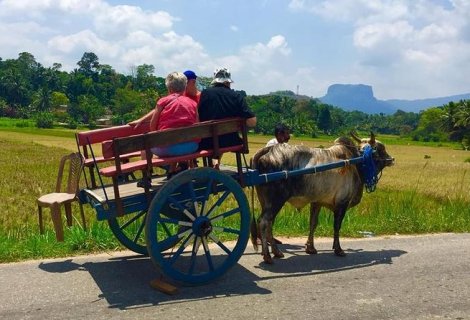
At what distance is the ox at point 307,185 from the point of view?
245 inches

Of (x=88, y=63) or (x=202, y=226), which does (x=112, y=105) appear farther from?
(x=202, y=226)

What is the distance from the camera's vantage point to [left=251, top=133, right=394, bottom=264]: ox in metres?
6.23

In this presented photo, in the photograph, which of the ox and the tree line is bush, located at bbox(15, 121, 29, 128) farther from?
the ox

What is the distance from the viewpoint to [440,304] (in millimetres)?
4773

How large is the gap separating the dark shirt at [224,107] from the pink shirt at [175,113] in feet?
1.03

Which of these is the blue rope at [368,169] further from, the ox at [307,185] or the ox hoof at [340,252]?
the ox hoof at [340,252]

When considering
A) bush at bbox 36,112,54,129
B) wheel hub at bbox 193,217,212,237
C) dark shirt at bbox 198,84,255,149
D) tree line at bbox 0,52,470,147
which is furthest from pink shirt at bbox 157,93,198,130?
bush at bbox 36,112,54,129

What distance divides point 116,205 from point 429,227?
5.68m

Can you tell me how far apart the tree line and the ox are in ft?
235

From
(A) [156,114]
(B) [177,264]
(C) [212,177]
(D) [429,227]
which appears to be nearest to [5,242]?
(B) [177,264]

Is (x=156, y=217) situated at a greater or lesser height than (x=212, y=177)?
lesser

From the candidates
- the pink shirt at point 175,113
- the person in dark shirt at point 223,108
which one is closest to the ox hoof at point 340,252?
the person in dark shirt at point 223,108

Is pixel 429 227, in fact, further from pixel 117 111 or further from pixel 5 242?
pixel 117 111

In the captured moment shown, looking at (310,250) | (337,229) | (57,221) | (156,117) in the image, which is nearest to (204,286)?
(57,221)
